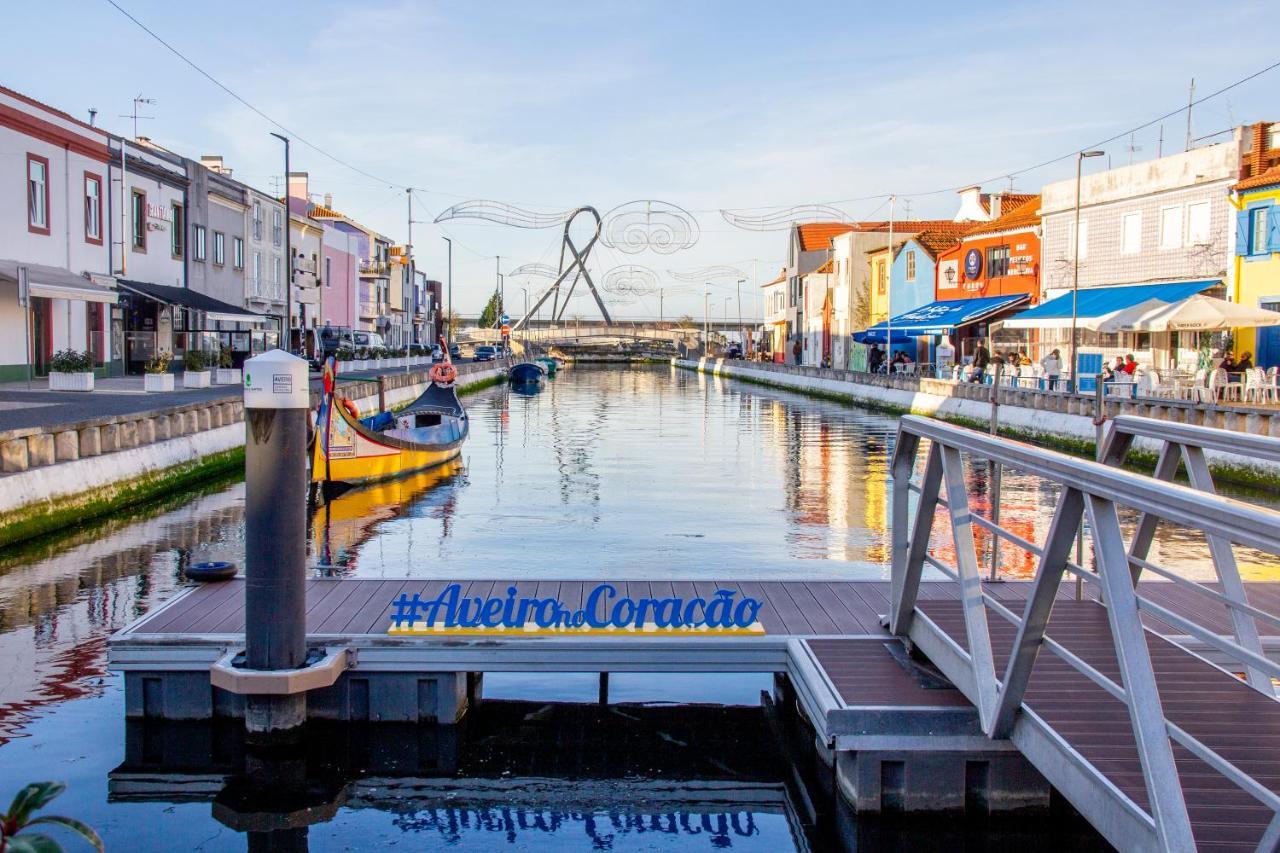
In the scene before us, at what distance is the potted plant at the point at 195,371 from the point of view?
3622 centimetres

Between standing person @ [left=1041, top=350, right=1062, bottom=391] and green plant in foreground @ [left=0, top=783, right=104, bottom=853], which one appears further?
standing person @ [left=1041, top=350, right=1062, bottom=391]

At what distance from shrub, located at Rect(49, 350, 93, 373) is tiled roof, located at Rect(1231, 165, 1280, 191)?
3100cm

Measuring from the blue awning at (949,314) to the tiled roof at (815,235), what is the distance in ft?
112

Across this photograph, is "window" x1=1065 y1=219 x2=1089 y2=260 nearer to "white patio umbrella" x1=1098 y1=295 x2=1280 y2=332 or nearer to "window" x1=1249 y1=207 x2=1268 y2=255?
"window" x1=1249 y1=207 x2=1268 y2=255

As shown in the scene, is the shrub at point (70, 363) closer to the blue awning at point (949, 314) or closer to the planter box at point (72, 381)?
the planter box at point (72, 381)

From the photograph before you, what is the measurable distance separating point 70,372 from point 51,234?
15.8ft

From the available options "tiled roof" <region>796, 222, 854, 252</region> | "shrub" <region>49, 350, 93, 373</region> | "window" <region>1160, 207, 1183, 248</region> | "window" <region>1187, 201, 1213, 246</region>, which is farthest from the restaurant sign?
"tiled roof" <region>796, 222, 854, 252</region>

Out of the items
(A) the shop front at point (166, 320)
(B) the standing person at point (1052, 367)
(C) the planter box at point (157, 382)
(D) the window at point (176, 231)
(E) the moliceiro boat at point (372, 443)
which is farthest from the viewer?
(D) the window at point (176, 231)

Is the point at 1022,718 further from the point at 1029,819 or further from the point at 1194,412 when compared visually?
the point at 1194,412

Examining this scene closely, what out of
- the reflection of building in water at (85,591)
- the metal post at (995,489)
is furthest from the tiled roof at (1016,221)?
the metal post at (995,489)

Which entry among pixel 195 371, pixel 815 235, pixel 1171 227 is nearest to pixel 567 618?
pixel 195 371

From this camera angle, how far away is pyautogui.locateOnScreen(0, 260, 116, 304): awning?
30.0 metres

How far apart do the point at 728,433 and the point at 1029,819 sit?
31.6 metres

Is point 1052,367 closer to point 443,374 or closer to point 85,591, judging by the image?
point 443,374
